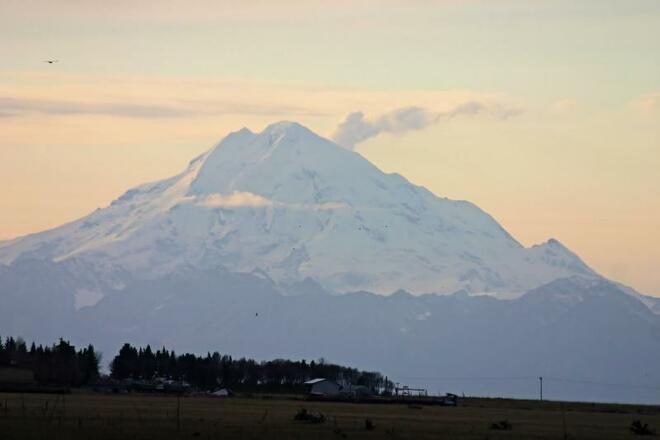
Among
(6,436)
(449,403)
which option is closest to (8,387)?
(449,403)

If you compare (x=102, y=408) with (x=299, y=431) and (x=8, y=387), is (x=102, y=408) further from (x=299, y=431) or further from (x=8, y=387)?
(x=8, y=387)

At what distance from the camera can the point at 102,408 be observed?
12900 centimetres

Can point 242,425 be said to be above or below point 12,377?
below

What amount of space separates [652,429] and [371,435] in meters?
27.5

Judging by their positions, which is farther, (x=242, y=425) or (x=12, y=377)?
(x=12, y=377)

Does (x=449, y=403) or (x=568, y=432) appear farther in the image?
(x=449, y=403)

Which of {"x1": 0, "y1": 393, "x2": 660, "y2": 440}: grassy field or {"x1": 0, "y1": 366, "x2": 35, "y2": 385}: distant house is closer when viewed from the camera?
{"x1": 0, "y1": 393, "x2": 660, "y2": 440}: grassy field

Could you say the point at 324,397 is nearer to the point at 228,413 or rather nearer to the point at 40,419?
the point at 228,413

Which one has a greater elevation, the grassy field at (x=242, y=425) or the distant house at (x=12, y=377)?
the distant house at (x=12, y=377)

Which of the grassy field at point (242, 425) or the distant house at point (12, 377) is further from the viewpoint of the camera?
the distant house at point (12, 377)

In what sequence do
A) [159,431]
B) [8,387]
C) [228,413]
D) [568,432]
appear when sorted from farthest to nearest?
[8,387], [228,413], [568,432], [159,431]

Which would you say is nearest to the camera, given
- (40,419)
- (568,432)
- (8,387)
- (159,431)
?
(159,431)

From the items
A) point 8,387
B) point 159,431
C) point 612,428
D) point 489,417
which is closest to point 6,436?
A: point 159,431

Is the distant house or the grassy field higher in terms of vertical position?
the distant house
